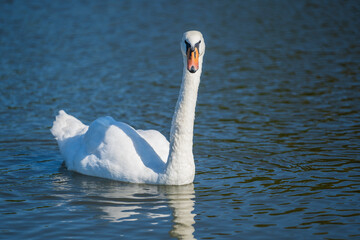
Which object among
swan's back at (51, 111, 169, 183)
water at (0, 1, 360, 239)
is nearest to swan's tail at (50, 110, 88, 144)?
swan's back at (51, 111, 169, 183)

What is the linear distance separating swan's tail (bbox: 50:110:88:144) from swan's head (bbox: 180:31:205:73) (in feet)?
10.8

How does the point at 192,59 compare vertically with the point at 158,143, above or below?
above

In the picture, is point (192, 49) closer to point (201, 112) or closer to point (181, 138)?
point (181, 138)

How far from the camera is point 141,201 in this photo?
8.79m

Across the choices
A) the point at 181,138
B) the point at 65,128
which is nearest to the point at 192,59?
the point at 181,138

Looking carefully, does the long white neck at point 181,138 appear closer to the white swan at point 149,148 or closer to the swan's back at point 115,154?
the white swan at point 149,148

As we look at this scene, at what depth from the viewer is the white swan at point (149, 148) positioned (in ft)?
29.4

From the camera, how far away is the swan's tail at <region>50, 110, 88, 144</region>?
11109 mm

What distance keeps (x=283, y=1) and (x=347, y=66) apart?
1429cm

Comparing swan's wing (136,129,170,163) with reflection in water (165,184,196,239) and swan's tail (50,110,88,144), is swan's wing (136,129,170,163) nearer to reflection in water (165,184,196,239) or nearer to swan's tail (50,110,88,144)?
reflection in water (165,184,196,239)

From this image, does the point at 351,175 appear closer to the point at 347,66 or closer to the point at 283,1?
the point at 347,66

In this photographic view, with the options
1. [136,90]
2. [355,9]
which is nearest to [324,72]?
[136,90]

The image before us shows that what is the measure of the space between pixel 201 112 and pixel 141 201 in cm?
583

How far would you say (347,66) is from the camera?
18.5 meters
